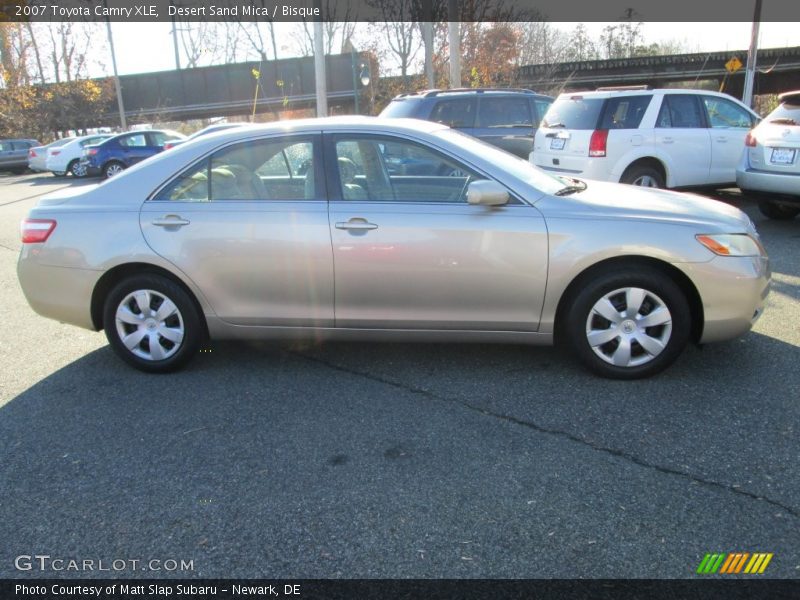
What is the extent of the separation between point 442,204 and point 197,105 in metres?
37.0

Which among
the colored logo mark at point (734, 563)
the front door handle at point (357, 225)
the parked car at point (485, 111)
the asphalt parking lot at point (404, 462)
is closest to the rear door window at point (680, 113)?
the parked car at point (485, 111)

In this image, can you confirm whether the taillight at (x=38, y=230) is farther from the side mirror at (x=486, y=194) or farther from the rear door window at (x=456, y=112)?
the rear door window at (x=456, y=112)

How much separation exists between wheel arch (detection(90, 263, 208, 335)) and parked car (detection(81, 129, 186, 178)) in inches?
662

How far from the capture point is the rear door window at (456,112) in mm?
10219

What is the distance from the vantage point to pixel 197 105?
121ft

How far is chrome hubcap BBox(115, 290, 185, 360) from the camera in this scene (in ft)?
13.4

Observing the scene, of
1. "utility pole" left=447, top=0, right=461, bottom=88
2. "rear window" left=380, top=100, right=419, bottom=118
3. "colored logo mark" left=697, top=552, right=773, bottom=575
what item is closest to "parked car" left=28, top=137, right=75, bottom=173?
"utility pole" left=447, top=0, right=461, bottom=88

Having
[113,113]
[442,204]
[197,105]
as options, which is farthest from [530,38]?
[442,204]

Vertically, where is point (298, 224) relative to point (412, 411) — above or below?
above

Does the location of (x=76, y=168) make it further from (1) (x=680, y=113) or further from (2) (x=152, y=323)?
(2) (x=152, y=323)

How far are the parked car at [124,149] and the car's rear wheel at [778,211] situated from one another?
16645 mm

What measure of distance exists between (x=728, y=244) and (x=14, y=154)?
30823mm
